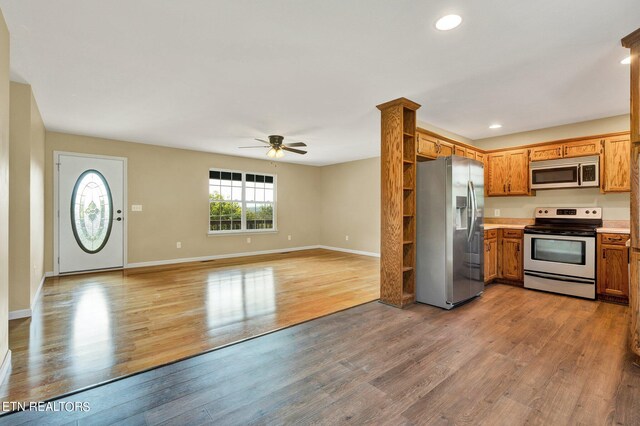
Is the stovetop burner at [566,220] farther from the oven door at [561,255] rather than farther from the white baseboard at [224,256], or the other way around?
the white baseboard at [224,256]

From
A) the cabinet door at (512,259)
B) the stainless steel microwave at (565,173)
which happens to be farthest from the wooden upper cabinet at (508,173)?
the cabinet door at (512,259)

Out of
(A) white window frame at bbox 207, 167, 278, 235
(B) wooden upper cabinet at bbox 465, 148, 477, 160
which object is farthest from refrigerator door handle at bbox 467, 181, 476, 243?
(A) white window frame at bbox 207, 167, 278, 235

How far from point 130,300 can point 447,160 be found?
4375 millimetres

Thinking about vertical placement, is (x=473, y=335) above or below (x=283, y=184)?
Result: below

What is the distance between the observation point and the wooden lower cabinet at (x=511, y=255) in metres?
4.55

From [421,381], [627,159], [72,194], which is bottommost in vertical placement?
[421,381]

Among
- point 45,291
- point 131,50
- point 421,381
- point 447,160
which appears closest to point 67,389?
point 421,381

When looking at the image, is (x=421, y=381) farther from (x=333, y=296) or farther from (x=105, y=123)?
(x=105, y=123)

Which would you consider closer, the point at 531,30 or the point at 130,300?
the point at 531,30

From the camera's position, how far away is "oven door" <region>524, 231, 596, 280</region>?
→ 12.8ft

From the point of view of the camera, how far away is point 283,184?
27.4 ft

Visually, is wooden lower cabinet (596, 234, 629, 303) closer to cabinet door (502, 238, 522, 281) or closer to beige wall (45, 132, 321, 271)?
cabinet door (502, 238, 522, 281)

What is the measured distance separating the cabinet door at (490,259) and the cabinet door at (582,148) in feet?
5.32

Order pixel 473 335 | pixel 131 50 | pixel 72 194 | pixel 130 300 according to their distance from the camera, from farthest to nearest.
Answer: pixel 72 194
pixel 130 300
pixel 473 335
pixel 131 50
